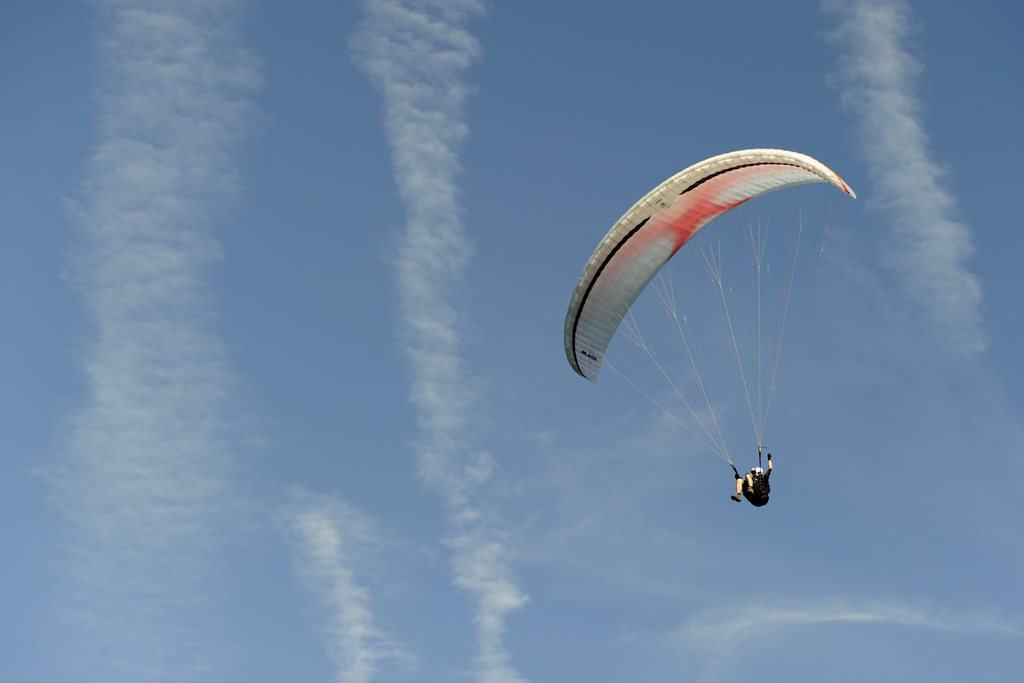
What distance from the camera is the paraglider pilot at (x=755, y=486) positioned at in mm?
31734

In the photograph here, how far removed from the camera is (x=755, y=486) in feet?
104

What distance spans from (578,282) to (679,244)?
3358mm

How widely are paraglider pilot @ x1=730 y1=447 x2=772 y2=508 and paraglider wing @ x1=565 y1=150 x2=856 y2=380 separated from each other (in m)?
5.95

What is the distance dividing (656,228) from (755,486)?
25.4ft

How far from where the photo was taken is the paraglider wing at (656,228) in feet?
101

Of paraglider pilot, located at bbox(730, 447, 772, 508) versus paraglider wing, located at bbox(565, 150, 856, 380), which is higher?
paraglider wing, located at bbox(565, 150, 856, 380)

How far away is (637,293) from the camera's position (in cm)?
3438

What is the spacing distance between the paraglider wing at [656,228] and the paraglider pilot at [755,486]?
234 inches

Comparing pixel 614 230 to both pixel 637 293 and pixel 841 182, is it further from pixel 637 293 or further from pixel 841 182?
pixel 841 182

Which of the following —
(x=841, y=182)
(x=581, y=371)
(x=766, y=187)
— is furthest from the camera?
(x=581, y=371)

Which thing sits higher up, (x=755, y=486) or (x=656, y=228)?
(x=656, y=228)

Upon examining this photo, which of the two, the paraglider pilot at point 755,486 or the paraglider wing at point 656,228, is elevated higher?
the paraglider wing at point 656,228

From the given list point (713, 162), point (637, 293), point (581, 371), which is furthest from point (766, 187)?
point (581, 371)

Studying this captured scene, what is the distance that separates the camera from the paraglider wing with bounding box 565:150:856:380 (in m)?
30.8
